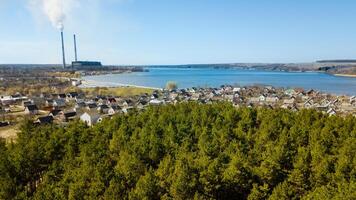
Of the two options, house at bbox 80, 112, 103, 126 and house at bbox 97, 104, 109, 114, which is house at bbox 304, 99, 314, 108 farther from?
house at bbox 80, 112, 103, 126

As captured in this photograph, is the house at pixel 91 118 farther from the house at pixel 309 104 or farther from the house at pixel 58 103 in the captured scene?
the house at pixel 309 104

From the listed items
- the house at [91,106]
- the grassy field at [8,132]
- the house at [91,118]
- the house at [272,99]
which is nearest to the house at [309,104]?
the house at [272,99]

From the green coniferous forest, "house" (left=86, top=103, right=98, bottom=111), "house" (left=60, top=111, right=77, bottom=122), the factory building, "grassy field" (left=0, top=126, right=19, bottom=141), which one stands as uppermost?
the factory building

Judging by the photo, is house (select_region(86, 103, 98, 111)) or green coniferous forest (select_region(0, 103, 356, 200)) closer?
green coniferous forest (select_region(0, 103, 356, 200))

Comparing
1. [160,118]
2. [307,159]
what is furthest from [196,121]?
[307,159]

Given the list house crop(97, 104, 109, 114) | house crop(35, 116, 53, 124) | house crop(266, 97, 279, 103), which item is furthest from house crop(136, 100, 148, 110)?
house crop(266, 97, 279, 103)

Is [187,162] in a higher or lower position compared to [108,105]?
higher

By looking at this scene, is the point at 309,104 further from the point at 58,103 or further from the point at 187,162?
the point at 187,162

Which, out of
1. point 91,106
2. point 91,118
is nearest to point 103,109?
point 91,106

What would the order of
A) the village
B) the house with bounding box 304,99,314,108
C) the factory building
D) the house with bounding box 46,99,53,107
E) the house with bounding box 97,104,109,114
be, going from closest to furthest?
the village < the house with bounding box 97,104,109,114 < the house with bounding box 304,99,314,108 < the house with bounding box 46,99,53,107 < the factory building
